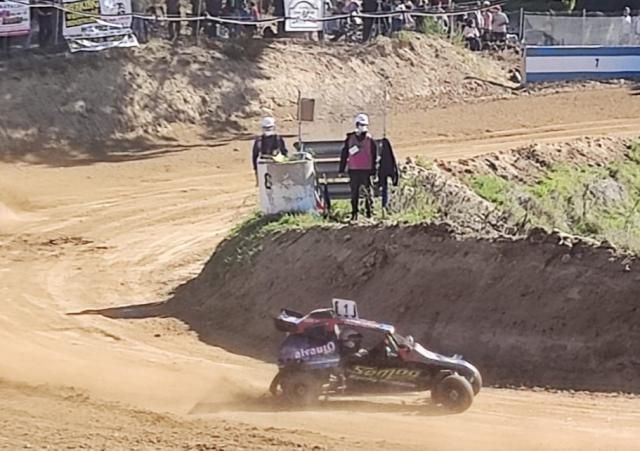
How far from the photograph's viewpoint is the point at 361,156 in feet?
62.7

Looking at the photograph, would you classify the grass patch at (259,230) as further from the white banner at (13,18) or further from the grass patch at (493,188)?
the white banner at (13,18)

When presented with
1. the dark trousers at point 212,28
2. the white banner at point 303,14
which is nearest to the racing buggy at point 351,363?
the dark trousers at point 212,28

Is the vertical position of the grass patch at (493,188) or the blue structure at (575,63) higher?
the blue structure at (575,63)

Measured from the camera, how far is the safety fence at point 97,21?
3347 centimetres

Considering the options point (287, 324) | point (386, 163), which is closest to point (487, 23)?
point (386, 163)

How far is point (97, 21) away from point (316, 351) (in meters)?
22.3

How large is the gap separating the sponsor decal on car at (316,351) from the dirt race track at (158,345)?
1.95ft

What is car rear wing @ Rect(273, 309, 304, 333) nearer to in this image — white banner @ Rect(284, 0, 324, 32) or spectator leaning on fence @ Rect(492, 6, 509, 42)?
white banner @ Rect(284, 0, 324, 32)

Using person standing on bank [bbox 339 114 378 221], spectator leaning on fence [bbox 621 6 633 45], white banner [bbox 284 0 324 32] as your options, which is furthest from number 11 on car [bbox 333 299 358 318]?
spectator leaning on fence [bbox 621 6 633 45]

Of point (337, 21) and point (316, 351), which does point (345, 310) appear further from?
point (337, 21)

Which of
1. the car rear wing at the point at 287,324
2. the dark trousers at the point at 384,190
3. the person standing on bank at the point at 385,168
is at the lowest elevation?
the car rear wing at the point at 287,324

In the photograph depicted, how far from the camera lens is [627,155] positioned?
30797mm

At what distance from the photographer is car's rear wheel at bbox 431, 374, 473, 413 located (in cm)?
1329

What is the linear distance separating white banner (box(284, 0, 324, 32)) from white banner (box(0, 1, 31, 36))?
7.64 m
